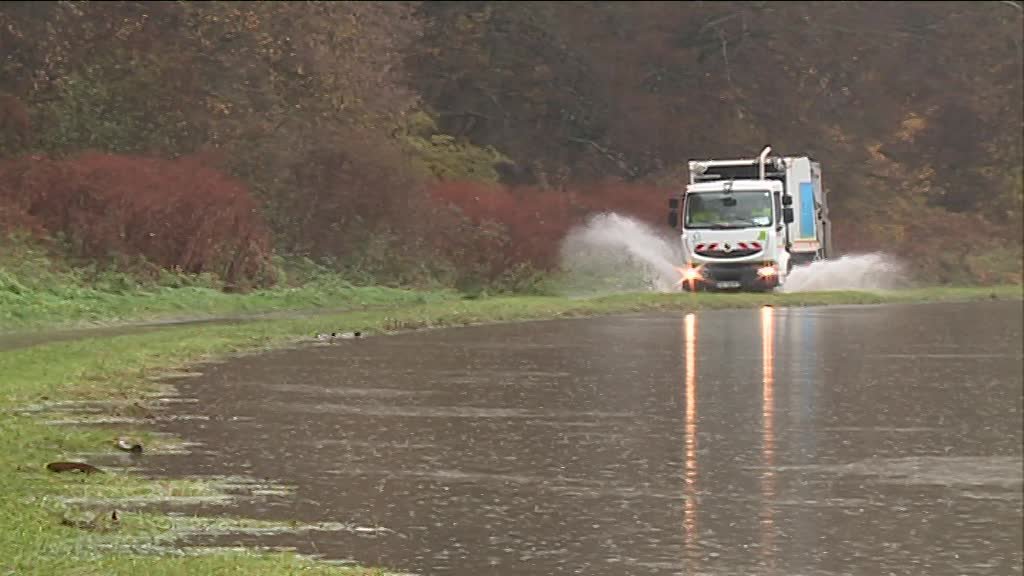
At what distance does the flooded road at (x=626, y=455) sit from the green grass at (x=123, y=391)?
0.66m

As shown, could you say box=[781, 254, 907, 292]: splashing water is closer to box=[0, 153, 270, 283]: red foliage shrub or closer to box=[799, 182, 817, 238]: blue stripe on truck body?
box=[799, 182, 817, 238]: blue stripe on truck body

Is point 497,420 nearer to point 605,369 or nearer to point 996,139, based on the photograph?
point 605,369

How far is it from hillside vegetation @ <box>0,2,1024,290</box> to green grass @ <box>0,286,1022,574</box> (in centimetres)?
370

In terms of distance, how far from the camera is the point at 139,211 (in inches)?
1441

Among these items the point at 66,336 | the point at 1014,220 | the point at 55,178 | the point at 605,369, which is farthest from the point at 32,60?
the point at 1014,220

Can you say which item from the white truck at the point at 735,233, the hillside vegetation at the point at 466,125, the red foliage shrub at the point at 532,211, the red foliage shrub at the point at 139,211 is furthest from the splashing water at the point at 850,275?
the red foliage shrub at the point at 139,211

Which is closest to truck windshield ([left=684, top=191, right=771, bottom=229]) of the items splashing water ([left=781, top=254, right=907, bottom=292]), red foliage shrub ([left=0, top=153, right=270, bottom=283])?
splashing water ([left=781, top=254, right=907, bottom=292])

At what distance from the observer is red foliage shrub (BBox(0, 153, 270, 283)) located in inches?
1412

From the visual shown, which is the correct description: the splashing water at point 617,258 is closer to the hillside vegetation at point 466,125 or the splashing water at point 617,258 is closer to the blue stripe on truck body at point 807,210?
the hillside vegetation at point 466,125

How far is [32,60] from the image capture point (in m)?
42.5

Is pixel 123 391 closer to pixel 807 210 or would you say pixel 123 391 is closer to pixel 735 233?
pixel 735 233

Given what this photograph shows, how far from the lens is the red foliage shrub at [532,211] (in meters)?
45.7

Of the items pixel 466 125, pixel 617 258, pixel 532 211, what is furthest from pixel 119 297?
pixel 466 125

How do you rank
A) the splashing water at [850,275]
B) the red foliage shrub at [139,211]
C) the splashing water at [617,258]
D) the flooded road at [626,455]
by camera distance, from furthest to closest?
the splashing water at [850,275], the splashing water at [617,258], the red foliage shrub at [139,211], the flooded road at [626,455]
